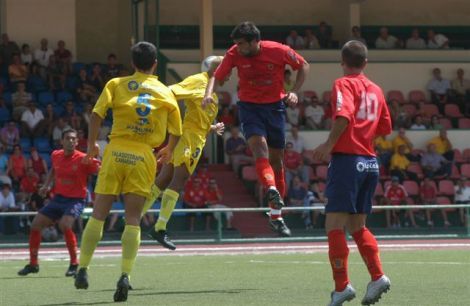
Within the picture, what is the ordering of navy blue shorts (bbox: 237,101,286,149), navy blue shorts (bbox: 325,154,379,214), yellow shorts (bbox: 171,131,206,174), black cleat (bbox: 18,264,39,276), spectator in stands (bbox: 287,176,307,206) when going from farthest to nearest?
spectator in stands (bbox: 287,176,307,206), black cleat (bbox: 18,264,39,276), yellow shorts (bbox: 171,131,206,174), navy blue shorts (bbox: 237,101,286,149), navy blue shorts (bbox: 325,154,379,214)

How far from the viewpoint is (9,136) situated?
1069 inches

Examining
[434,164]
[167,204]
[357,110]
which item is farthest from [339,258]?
[434,164]

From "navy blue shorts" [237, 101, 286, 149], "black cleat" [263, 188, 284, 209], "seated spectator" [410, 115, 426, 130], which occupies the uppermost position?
"navy blue shorts" [237, 101, 286, 149]

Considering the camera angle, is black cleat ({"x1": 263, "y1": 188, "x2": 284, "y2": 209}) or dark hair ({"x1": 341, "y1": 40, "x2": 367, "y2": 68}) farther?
black cleat ({"x1": 263, "y1": 188, "x2": 284, "y2": 209})

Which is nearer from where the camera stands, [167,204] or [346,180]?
[346,180]

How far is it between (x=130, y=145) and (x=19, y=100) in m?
17.5

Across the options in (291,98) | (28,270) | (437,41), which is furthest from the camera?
(437,41)

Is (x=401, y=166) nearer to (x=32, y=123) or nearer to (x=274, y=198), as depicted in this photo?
(x=32, y=123)

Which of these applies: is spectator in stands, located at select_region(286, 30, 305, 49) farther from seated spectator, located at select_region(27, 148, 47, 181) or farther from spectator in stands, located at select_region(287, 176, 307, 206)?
seated spectator, located at select_region(27, 148, 47, 181)

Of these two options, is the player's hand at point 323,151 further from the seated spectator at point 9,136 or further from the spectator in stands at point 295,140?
the spectator in stands at point 295,140

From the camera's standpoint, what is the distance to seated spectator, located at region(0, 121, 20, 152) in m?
27.0

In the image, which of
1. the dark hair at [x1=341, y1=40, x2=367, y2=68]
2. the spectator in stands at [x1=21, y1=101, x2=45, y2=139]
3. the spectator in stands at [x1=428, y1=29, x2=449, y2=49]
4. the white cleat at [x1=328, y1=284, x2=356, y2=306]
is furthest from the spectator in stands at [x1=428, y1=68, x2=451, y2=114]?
the white cleat at [x1=328, y1=284, x2=356, y2=306]

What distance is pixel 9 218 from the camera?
24.0 meters

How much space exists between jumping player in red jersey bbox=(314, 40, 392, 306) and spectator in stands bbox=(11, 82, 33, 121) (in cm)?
1856
